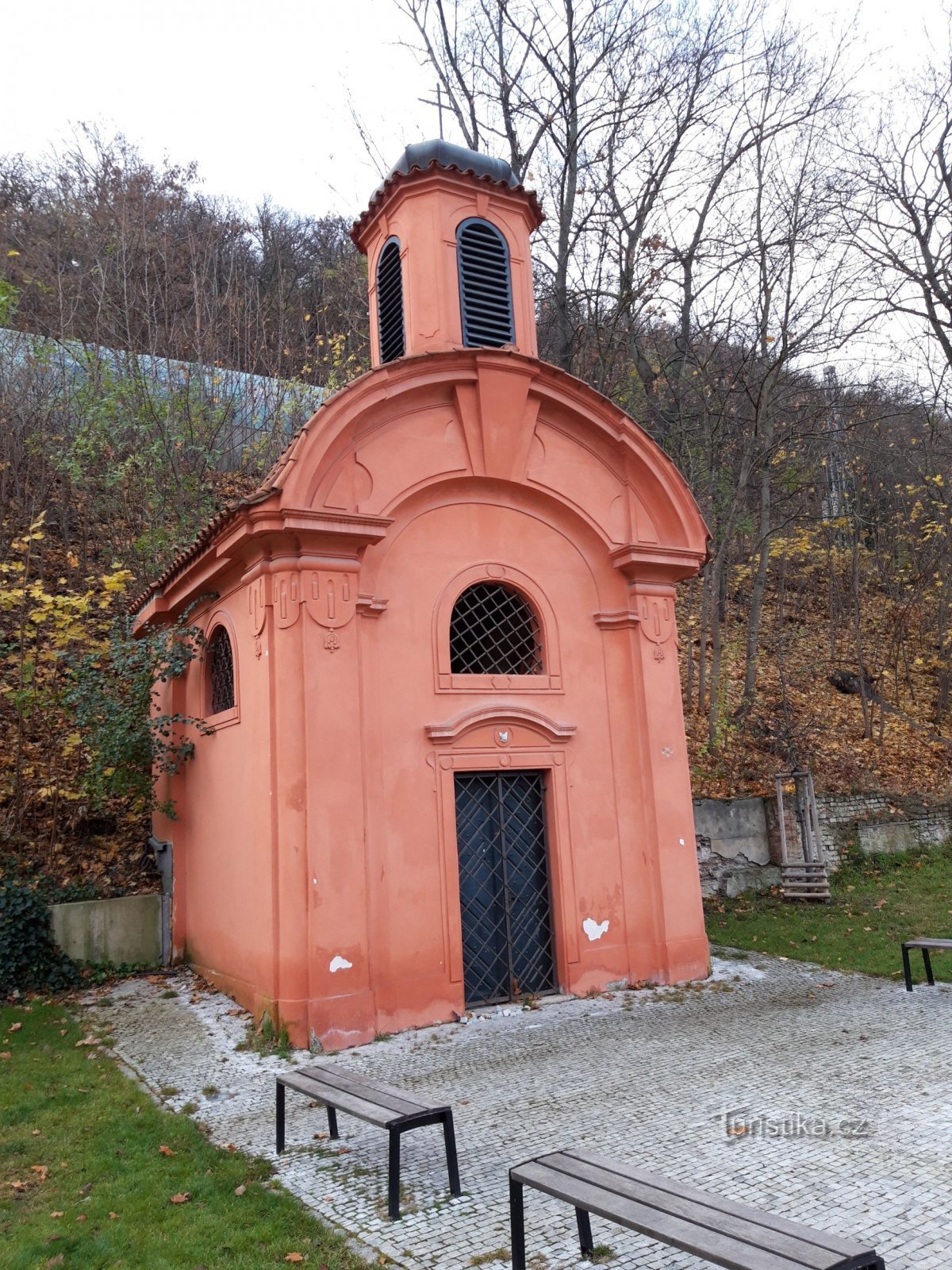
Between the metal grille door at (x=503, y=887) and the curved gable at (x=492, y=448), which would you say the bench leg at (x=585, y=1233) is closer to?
the metal grille door at (x=503, y=887)

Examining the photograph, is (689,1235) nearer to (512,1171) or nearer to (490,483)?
(512,1171)

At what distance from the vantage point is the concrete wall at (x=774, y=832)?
45.0 ft

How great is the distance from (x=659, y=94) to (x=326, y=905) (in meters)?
15.0

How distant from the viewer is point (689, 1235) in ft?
10.4

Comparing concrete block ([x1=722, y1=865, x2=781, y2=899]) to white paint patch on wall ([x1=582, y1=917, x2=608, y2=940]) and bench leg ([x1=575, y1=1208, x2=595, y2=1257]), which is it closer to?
white paint patch on wall ([x1=582, y1=917, x2=608, y2=940])

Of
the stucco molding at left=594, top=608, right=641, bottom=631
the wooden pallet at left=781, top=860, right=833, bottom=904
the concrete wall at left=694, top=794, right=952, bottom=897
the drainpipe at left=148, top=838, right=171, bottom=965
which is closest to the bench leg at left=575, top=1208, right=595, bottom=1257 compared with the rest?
the stucco molding at left=594, top=608, right=641, bottom=631

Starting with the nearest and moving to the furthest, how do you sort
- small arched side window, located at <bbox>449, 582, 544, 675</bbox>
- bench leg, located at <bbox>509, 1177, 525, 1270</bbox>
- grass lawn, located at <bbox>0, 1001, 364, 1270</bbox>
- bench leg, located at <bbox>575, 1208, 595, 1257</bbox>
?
bench leg, located at <bbox>509, 1177, 525, 1270</bbox> < bench leg, located at <bbox>575, 1208, 595, 1257</bbox> < grass lawn, located at <bbox>0, 1001, 364, 1270</bbox> < small arched side window, located at <bbox>449, 582, 544, 675</bbox>

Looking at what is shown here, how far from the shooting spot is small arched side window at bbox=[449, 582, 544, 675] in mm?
9273

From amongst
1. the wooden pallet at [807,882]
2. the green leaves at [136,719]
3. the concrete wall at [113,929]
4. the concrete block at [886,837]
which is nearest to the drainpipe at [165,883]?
the concrete wall at [113,929]

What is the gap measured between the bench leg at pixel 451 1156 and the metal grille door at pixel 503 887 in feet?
12.5

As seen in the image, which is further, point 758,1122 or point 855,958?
point 855,958

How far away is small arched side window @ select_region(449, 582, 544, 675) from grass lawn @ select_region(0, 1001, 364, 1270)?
468 centimetres

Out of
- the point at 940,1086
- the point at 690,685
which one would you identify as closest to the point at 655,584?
the point at 940,1086

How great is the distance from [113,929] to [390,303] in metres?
7.70
